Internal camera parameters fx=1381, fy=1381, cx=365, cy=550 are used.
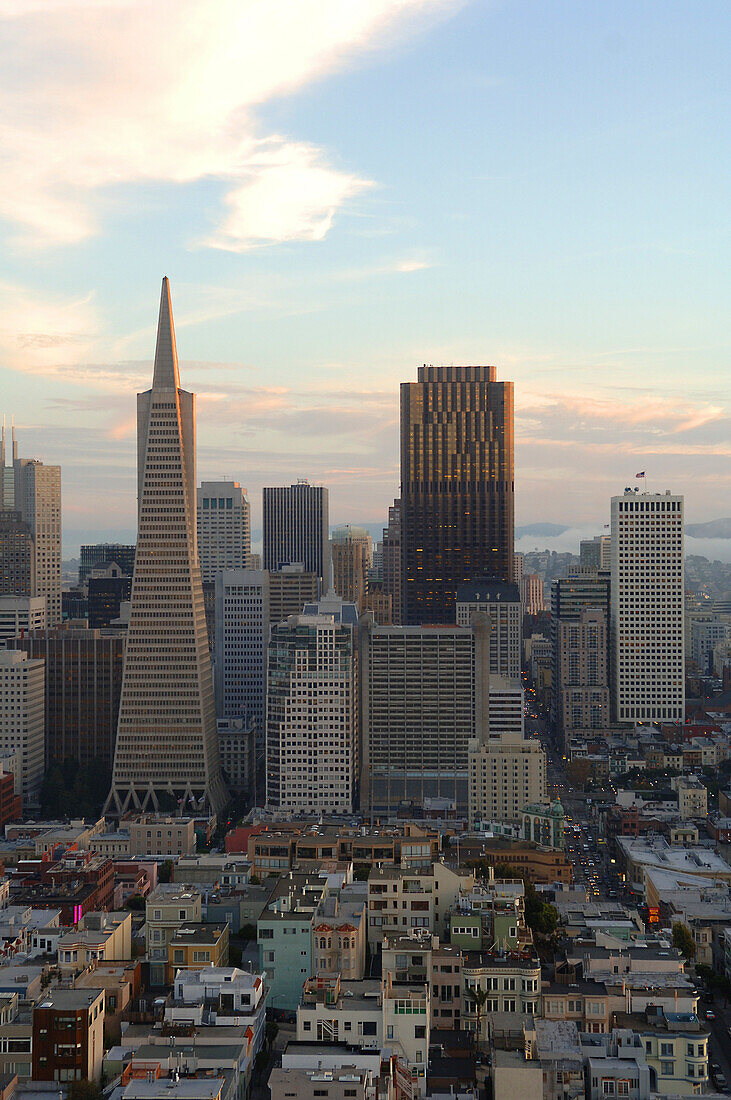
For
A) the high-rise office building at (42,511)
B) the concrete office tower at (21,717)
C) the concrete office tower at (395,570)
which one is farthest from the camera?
the concrete office tower at (395,570)

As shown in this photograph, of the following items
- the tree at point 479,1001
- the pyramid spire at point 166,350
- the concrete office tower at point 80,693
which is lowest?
the tree at point 479,1001

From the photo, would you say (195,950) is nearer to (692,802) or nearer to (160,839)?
(160,839)

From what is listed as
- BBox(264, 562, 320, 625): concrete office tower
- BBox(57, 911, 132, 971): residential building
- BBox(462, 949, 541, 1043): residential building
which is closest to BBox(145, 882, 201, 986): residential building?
BBox(57, 911, 132, 971): residential building

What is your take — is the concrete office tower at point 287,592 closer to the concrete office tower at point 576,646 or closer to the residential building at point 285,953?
the concrete office tower at point 576,646

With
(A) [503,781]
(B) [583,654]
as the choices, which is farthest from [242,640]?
(A) [503,781]

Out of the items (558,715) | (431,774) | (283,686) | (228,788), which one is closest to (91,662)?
(228,788)

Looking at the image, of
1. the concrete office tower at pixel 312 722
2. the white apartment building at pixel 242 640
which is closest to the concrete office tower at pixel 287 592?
the white apartment building at pixel 242 640

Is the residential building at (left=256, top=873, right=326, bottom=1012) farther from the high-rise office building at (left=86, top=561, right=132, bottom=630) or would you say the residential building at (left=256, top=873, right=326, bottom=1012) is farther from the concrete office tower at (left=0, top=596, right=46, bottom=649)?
the high-rise office building at (left=86, top=561, right=132, bottom=630)
